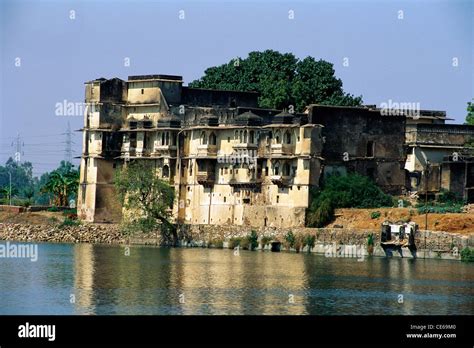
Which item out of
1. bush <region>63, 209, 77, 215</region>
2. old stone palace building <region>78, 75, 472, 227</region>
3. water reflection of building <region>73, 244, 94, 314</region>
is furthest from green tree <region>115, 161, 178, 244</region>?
bush <region>63, 209, 77, 215</region>

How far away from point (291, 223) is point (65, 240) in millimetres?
14416

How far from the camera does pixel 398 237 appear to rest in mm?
82562

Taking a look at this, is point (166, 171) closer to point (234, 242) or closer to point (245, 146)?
point (245, 146)

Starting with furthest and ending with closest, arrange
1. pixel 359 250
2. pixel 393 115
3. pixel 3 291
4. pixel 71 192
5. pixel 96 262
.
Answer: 1. pixel 71 192
2. pixel 393 115
3. pixel 359 250
4. pixel 96 262
5. pixel 3 291

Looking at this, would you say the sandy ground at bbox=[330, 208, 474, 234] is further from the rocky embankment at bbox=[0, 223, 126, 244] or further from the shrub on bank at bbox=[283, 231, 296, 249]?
the rocky embankment at bbox=[0, 223, 126, 244]

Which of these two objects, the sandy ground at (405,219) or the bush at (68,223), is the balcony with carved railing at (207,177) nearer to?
the bush at (68,223)

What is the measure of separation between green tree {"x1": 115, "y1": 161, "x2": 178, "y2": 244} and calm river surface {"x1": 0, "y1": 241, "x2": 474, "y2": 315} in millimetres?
8394

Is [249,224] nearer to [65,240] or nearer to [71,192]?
[65,240]

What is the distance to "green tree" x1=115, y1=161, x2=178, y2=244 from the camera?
305 ft

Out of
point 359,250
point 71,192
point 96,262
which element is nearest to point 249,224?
point 359,250

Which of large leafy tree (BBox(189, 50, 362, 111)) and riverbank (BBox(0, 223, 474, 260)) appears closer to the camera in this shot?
riverbank (BBox(0, 223, 474, 260))

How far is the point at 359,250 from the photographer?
84.0 meters
